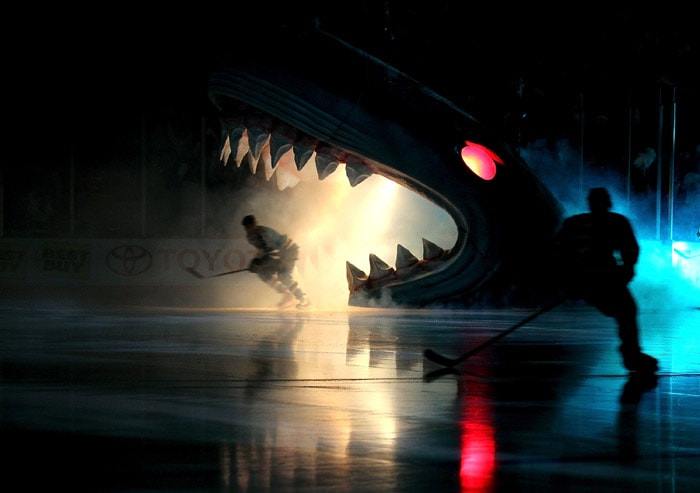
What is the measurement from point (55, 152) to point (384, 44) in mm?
11637

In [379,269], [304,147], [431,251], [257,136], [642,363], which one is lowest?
[642,363]

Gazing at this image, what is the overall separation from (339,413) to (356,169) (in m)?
8.27

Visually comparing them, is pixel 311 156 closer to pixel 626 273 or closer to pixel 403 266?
pixel 403 266

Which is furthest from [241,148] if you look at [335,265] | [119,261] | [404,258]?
[119,261]

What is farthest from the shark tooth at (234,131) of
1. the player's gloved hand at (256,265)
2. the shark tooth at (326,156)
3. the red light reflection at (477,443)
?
the red light reflection at (477,443)

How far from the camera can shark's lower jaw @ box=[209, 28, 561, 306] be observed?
1344cm

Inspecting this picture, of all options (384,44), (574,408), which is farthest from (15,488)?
(384,44)

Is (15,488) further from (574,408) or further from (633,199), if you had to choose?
(633,199)

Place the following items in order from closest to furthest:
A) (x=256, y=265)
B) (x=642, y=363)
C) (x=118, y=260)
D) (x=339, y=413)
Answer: (x=339, y=413), (x=642, y=363), (x=256, y=265), (x=118, y=260)

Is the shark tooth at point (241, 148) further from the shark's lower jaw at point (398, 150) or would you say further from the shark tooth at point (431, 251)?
the shark tooth at point (431, 251)

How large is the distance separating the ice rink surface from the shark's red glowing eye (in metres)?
3.08

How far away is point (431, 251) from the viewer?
582 inches

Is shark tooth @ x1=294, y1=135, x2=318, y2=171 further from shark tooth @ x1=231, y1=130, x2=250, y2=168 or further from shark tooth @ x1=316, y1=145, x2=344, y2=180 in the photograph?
shark tooth @ x1=231, y1=130, x2=250, y2=168

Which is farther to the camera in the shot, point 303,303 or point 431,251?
point 303,303
